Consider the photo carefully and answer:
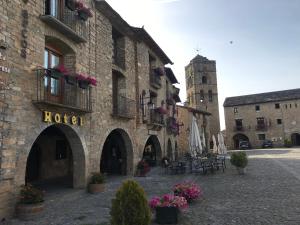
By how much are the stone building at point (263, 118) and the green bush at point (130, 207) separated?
1746 inches

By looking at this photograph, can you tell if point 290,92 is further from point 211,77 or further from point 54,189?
point 54,189

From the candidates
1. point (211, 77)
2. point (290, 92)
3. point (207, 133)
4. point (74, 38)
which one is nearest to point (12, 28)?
point (74, 38)

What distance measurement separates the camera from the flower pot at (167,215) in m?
6.58

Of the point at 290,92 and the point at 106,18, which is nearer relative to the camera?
the point at 106,18

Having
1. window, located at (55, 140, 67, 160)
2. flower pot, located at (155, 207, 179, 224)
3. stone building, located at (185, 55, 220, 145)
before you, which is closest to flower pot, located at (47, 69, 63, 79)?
flower pot, located at (155, 207, 179, 224)

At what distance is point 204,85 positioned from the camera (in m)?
48.2

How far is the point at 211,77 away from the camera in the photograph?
48.6 meters

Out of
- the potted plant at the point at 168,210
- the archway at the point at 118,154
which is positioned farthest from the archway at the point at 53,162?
the potted plant at the point at 168,210

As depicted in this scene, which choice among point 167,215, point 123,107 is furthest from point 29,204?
point 123,107

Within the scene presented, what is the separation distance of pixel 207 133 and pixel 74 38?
33.9 metres

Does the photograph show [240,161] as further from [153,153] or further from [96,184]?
[153,153]

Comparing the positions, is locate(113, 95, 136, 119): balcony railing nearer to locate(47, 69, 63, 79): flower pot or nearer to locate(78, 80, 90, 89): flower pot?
locate(78, 80, 90, 89): flower pot

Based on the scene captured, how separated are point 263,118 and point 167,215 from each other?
4371 cm

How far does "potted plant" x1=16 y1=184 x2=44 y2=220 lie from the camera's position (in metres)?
7.23
